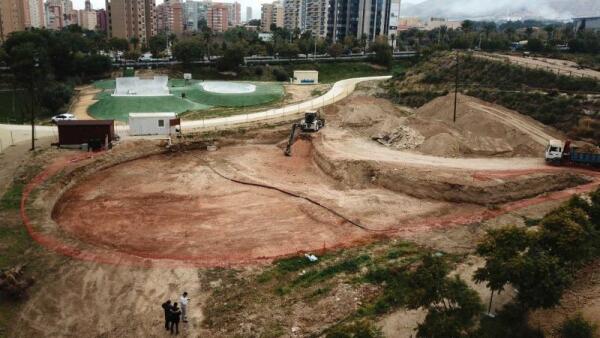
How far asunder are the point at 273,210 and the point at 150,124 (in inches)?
805

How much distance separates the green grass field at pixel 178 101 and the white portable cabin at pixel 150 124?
38.6 feet

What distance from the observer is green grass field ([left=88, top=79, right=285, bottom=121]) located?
63.8 m

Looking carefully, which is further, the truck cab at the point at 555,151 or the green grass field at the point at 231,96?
the green grass field at the point at 231,96

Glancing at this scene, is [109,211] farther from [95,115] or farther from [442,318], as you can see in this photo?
[95,115]

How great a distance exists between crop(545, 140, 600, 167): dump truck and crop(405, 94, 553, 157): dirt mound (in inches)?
113

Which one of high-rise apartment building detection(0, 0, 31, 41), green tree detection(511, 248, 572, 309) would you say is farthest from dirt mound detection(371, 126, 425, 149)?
high-rise apartment building detection(0, 0, 31, 41)

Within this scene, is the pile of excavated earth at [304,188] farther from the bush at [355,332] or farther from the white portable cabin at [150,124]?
the bush at [355,332]

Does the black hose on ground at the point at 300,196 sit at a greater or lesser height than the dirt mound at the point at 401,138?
lesser

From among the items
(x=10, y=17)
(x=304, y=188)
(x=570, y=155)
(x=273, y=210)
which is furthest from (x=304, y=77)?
(x=10, y=17)

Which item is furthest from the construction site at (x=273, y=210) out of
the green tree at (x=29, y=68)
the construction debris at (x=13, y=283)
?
the green tree at (x=29, y=68)

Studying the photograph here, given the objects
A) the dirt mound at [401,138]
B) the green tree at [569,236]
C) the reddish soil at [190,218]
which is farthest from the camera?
the dirt mound at [401,138]

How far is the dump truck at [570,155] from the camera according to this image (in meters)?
40.2

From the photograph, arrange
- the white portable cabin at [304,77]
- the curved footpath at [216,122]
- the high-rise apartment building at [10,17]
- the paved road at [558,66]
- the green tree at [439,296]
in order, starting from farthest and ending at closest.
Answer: the high-rise apartment building at [10,17] → the white portable cabin at [304,77] → the paved road at [558,66] → the curved footpath at [216,122] → the green tree at [439,296]

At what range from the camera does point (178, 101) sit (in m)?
70.3
